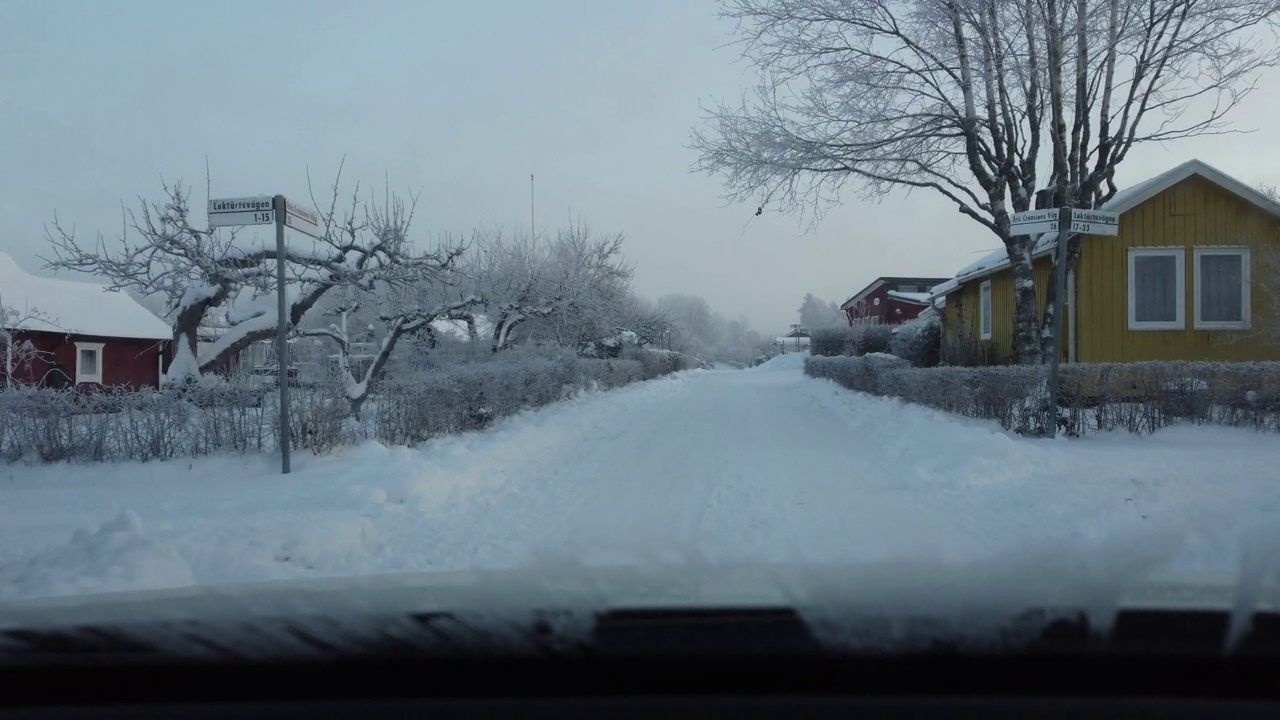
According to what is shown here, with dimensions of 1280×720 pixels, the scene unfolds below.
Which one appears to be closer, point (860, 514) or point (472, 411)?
point (860, 514)

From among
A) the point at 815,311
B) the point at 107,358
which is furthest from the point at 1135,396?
the point at 815,311

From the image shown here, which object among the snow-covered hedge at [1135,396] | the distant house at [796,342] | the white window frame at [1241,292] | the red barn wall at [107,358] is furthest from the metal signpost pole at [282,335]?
the distant house at [796,342]

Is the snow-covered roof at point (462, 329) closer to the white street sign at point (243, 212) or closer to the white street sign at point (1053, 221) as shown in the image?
the white street sign at point (243, 212)

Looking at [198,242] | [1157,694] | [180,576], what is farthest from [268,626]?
[198,242]

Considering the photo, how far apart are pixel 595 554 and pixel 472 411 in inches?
386

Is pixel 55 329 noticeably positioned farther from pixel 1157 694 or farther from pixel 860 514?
pixel 1157 694

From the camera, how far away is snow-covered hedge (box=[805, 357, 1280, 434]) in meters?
11.6

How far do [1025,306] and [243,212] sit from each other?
43.2 ft

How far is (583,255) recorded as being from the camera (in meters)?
28.6

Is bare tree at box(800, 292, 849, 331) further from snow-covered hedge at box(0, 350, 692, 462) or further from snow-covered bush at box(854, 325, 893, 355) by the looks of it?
snow-covered hedge at box(0, 350, 692, 462)

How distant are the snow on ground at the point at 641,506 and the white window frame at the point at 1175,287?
6.43 metres

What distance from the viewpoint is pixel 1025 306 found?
627 inches

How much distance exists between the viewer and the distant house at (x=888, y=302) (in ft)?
170

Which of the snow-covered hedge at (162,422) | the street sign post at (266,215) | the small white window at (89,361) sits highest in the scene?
the street sign post at (266,215)
